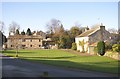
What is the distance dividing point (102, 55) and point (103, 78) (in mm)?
34552

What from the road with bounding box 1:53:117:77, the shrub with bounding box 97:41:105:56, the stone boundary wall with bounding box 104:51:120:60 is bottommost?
the road with bounding box 1:53:117:77

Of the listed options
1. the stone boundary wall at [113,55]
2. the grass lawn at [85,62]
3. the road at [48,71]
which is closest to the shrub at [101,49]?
the stone boundary wall at [113,55]

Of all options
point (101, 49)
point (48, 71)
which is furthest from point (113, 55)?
point (48, 71)

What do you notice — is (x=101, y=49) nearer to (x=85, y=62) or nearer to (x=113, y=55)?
(x=113, y=55)

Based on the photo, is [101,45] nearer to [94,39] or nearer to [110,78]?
[94,39]

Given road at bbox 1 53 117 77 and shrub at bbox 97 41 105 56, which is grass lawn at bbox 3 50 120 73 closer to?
road at bbox 1 53 117 77

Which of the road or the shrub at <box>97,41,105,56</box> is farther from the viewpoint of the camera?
the shrub at <box>97,41,105,56</box>

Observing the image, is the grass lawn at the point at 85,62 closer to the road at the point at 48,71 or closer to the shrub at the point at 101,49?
the road at the point at 48,71

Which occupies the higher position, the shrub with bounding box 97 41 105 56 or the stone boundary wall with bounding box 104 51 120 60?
the shrub with bounding box 97 41 105 56

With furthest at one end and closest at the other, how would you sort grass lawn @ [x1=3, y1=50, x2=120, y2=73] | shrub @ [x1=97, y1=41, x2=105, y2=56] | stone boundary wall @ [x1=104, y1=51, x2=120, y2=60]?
shrub @ [x1=97, y1=41, x2=105, y2=56], stone boundary wall @ [x1=104, y1=51, x2=120, y2=60], grass lawn @ [x1=3, y1=50, x2=120, y2=73]

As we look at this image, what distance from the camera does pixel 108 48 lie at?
61.8 metres

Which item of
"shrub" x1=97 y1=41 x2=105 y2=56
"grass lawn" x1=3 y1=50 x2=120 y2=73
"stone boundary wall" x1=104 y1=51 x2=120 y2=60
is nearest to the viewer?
"grass lawn" x1=3 y1=50 x2=120 y2=73

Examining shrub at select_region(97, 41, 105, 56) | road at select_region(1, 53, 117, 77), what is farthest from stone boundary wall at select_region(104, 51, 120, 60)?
road at select_region(1, 53, 117, 77)

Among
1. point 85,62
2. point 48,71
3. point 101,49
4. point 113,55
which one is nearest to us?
point 48,71
